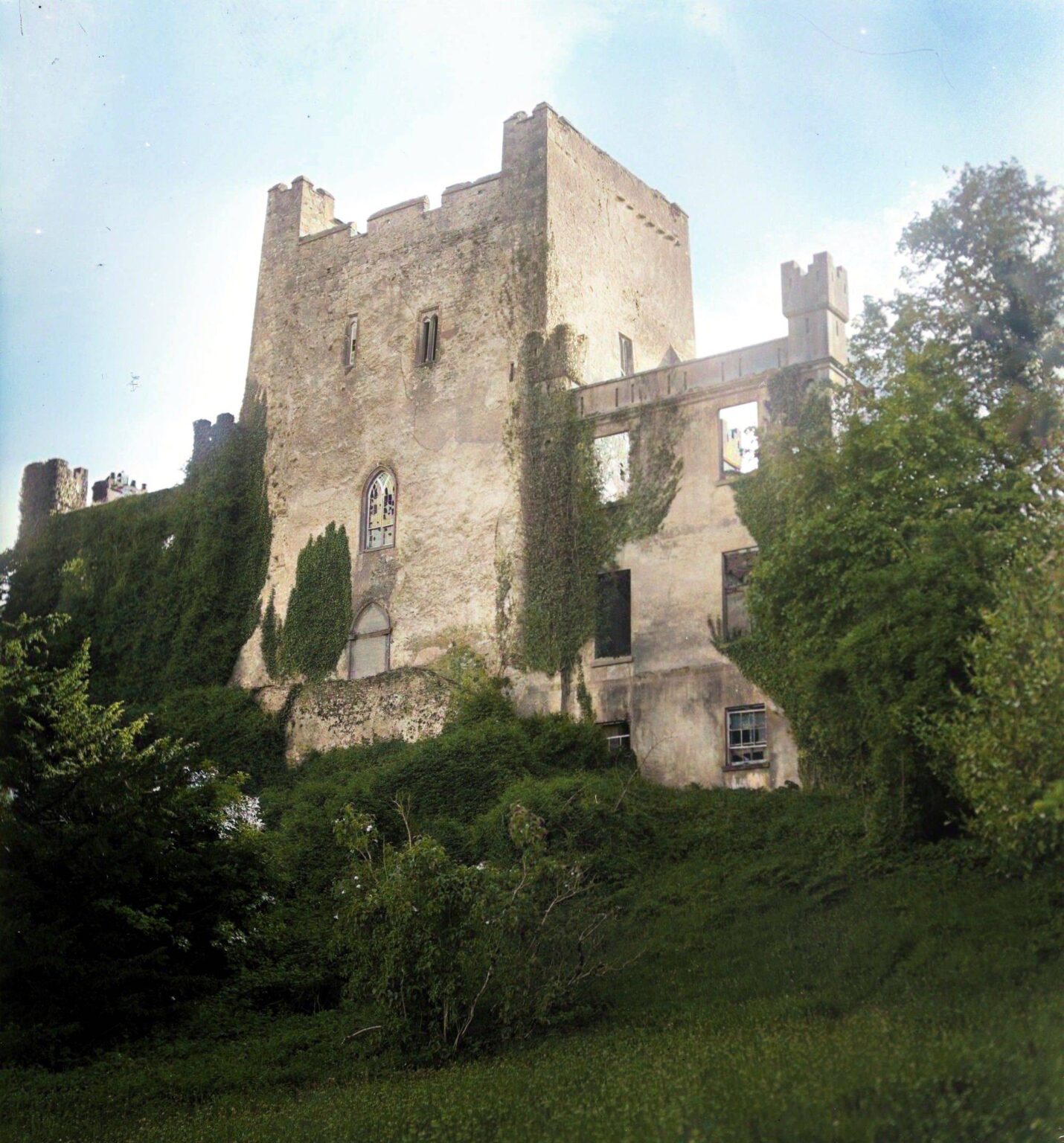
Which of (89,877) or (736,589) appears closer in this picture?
(89,877)

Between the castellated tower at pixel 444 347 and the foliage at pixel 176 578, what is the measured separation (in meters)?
0.68

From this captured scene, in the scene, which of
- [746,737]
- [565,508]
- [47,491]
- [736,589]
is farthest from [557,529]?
[47,491]

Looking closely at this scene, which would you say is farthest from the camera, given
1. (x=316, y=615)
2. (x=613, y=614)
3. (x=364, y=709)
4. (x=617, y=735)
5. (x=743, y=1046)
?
(x=316, y=615)

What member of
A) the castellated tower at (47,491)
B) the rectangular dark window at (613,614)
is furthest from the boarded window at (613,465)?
the castellated tower at (47,491)

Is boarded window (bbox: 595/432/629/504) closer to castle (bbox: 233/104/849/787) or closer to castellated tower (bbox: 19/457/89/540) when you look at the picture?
castle (bbox: 233/104/849/787)

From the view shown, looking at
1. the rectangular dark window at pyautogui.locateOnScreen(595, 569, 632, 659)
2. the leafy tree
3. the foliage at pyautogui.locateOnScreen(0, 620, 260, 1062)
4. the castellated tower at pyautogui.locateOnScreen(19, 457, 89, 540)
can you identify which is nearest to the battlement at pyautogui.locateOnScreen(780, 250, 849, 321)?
the leafy tree

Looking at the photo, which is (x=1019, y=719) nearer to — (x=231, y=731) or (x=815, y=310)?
(x=815, y=310)

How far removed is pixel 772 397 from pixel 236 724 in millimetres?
14298

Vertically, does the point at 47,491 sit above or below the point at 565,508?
above

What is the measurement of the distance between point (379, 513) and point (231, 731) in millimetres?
6076

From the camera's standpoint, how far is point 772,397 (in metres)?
29.5

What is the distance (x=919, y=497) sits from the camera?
22.1m

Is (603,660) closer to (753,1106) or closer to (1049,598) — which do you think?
(1049,598)

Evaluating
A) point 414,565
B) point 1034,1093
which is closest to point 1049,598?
point 1034,1093
